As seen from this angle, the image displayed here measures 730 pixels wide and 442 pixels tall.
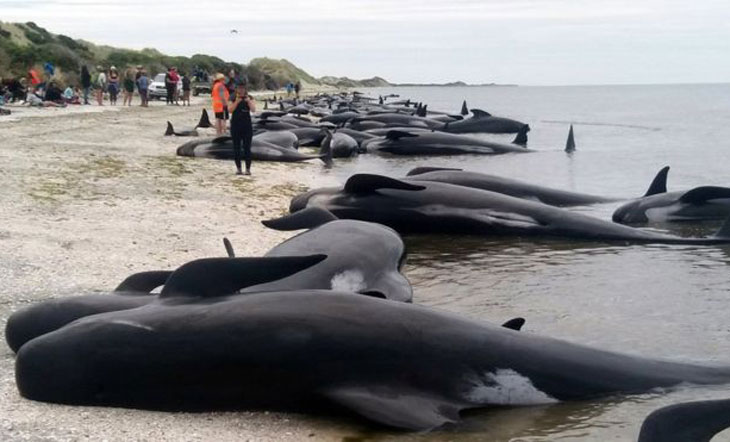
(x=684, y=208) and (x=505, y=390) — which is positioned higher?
(x=684, y=208)

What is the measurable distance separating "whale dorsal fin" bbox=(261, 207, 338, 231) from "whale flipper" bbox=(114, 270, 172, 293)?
7.88 feet

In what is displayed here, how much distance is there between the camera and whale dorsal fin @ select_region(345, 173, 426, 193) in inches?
409

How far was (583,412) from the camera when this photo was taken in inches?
205

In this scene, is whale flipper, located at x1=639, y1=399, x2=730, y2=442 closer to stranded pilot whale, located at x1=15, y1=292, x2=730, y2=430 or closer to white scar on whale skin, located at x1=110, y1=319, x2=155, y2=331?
stranded pilot whale, located at x1=15, y1=292, x2=730, y2=430

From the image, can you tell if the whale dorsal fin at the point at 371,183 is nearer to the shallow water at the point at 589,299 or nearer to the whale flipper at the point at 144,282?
the shallow water at the point at 589,299

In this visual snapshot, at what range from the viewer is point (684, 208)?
12.3 metres

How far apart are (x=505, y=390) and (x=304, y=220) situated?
158 inches

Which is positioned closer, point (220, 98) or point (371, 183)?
point (371, 183)

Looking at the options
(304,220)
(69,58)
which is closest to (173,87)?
(69,58)

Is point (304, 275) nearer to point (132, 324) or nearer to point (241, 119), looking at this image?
point (132, 324)

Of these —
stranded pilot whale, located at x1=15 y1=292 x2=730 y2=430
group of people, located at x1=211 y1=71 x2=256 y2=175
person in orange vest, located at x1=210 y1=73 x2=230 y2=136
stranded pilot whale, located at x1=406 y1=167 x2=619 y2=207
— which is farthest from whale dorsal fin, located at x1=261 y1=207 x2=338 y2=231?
person in orange vest, located at x1=210 y1=73 x2=230 y2=136

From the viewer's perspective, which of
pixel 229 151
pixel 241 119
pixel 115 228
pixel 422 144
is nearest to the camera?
pixel 115 228

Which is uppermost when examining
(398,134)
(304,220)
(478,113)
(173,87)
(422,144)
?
(173,87)

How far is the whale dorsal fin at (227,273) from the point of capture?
16.9ft
